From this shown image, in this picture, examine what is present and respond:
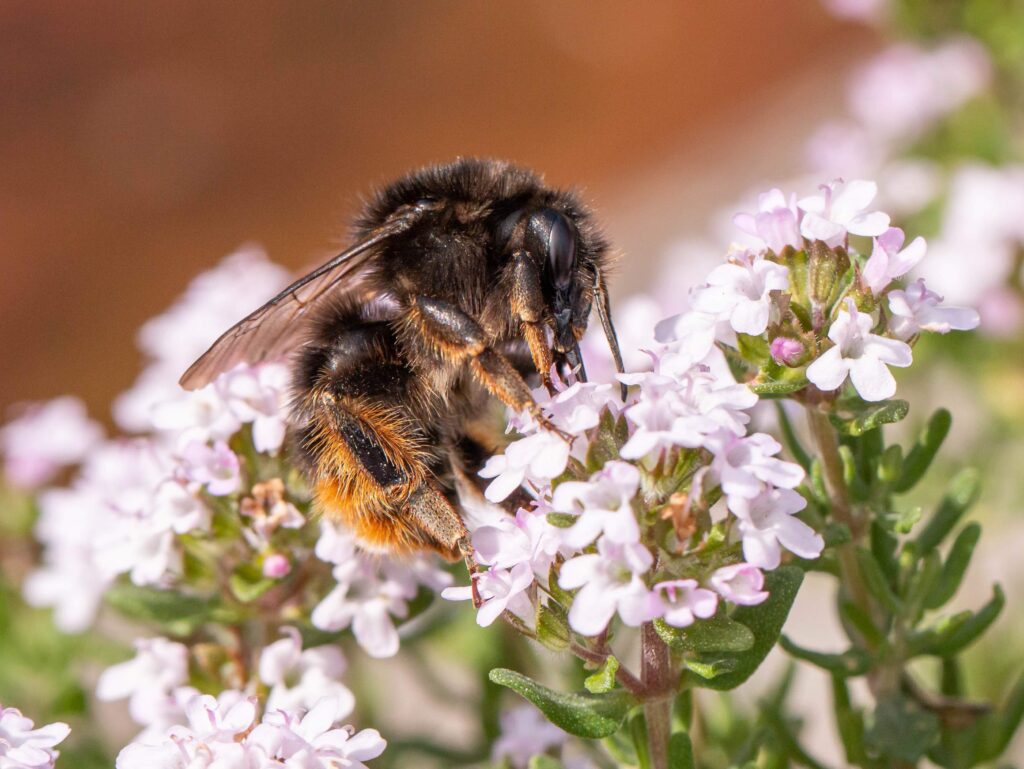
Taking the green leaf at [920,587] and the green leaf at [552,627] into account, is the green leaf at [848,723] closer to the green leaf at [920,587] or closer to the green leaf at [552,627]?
the green leaf at [920,587]

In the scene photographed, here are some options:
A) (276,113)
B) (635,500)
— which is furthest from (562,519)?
(276,113)

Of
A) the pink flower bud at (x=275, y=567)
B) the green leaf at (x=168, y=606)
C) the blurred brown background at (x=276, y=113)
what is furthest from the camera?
the blurred brown background at (x=276, y=113)

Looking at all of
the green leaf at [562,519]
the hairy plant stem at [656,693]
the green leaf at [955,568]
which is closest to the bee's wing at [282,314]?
the green leaf at [562,519]

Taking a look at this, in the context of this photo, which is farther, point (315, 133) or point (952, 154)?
point (315, 133)

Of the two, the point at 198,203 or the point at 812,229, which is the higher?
the point at 198,203

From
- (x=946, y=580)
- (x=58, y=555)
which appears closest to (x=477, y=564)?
(x=946, y=580)

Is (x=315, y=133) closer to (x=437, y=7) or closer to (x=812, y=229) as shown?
(x=437, y=7)

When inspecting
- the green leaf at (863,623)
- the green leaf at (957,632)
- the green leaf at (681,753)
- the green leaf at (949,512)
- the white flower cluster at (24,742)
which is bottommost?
the green leaf at (681,753)

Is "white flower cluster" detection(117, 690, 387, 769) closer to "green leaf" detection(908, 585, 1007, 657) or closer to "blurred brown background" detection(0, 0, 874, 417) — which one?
"green leaf" detection(908, 585, 1007, 657)
